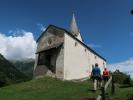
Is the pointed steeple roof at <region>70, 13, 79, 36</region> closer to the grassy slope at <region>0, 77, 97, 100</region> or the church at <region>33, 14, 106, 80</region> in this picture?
the church at <region>33, 14, 106, 80</region>

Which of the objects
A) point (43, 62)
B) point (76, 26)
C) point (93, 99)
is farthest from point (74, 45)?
point (93, 99)

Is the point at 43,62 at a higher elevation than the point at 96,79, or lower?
higher

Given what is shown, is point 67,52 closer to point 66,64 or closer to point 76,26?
point 66,64

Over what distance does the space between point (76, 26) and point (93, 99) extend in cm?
4511

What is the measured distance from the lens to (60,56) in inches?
1853

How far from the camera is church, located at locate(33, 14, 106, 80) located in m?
46.9

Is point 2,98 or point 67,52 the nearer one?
point 2,98

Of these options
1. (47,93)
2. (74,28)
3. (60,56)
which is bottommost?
(47,93)

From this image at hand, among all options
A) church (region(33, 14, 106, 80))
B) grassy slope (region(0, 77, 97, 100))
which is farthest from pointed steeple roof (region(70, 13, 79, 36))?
grassy slope (region(0, 77, 97, 100))

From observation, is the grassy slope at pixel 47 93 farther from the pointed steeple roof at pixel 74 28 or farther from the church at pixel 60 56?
the pointed steeple roof at pixel 74 28

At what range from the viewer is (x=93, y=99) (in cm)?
1894

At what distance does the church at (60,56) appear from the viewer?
46906 millimetres

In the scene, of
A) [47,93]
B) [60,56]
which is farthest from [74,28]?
[47,93]

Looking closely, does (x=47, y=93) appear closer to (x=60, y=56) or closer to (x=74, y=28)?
(x=60, y=56)
